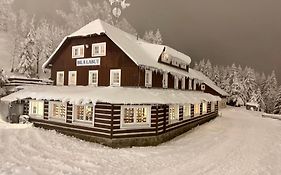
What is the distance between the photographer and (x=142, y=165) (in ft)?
52.7

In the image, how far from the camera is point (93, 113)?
864 inches

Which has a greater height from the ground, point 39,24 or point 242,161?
point 39,24

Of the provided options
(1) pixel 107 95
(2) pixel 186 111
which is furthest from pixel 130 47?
(2) pixel 186 111

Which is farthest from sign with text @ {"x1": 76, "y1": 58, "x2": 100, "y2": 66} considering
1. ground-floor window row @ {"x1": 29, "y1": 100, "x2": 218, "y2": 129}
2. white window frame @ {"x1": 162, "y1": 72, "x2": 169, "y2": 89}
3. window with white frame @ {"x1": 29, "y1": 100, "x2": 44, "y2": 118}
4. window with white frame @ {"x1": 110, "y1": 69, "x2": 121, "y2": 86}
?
white window frame @ {"x1": 162, "y1": 72, "x2": 169, "y2": 89}

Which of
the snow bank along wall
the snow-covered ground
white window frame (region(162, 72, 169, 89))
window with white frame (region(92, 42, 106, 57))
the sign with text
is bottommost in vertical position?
the snow-covered ground

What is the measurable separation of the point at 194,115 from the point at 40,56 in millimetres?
55291

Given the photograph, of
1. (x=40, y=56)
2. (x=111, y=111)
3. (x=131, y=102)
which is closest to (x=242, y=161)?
(x=131, y=102)

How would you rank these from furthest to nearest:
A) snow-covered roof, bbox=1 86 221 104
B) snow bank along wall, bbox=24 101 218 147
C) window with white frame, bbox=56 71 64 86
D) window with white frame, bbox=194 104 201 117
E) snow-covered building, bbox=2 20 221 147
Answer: window with white frame, bbox=194 104 201 117, window with white frame, bbox=56 71 64 86, snow-covered building, bbox=2 20 221 147, snow bank along wall, bbox=24 101 218 147, snow-covered roof, bbox=1 86 221 104

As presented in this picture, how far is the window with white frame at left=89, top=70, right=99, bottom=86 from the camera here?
2530 cm

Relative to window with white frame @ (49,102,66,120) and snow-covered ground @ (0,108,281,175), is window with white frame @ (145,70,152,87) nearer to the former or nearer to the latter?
snow-covered ground @ (0,108,281,175)

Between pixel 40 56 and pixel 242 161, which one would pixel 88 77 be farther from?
pixel 40 56

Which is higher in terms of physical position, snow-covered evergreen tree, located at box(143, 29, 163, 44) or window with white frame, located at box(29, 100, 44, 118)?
snow-covered evergreen tree, located at box(143, 29, 163, 44)

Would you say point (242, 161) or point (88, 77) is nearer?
point (242, 161)

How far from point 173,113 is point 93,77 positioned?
27.9ft
